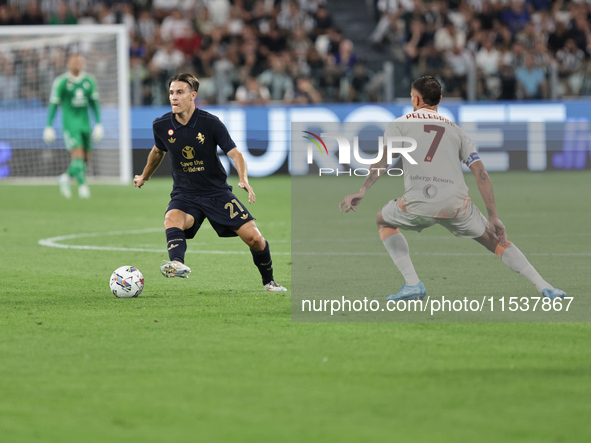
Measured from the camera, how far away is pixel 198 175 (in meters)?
7.97

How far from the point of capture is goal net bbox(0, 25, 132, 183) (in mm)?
20453

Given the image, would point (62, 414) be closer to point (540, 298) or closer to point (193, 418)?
point (193, 418)

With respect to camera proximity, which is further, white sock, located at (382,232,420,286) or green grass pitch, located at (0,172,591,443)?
white sock, located at (382,232,420,286)

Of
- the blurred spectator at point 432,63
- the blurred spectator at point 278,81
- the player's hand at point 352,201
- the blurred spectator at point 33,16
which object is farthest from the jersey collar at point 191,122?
the blurred spectator at point 33,16

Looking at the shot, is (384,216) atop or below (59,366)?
atop

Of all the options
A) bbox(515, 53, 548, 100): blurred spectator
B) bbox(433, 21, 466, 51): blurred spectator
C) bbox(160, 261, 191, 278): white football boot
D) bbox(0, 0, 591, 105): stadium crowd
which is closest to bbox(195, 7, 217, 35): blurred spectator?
bbox(0, 0, 591, 105): stadium crowd

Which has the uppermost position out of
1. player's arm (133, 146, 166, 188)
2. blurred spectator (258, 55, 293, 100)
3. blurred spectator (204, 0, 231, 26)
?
blurred spectator (204, 0, 231, 26)

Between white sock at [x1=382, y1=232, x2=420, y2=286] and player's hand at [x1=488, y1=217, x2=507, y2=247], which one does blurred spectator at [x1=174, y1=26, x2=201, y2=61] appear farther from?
player's hand at [x1=488, y1=217, x2=507, y2=247]

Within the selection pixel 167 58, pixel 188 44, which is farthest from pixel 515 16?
pixel 167 58

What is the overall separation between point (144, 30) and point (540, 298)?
61.8 ft

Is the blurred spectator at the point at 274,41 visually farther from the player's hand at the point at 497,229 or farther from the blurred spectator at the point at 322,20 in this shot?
the player's hand at the point at 497,229

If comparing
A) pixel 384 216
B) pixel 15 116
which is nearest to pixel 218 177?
pixel 384 216

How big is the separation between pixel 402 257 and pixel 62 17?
18.8 m

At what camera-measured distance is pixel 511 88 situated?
22375mm
